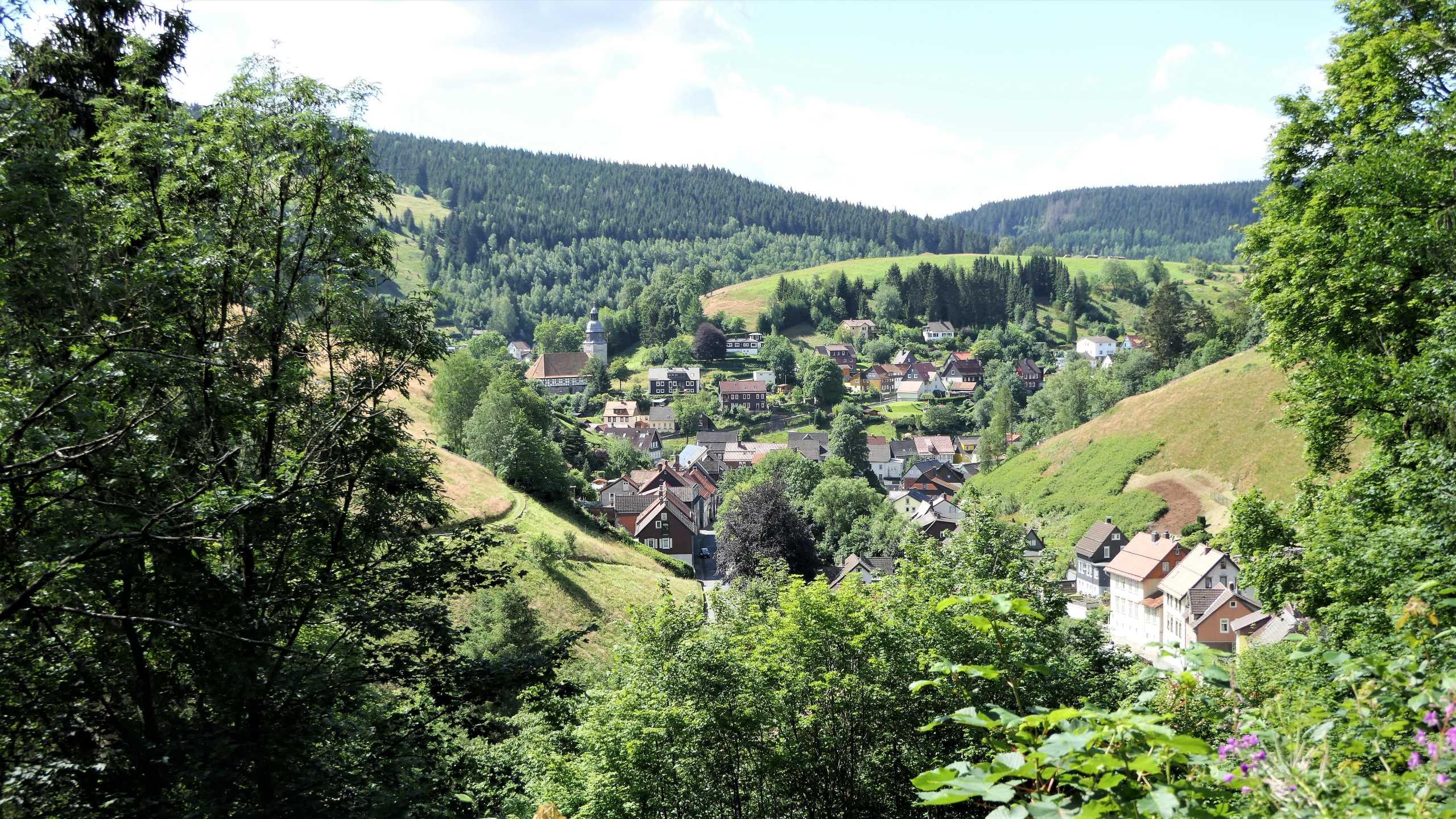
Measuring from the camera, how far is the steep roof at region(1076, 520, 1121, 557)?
49938mm

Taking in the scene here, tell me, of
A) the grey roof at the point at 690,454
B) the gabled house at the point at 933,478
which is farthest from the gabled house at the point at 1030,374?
the grey roof at the point at 690,454

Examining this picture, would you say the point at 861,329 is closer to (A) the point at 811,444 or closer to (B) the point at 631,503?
(A) the point at 811,444

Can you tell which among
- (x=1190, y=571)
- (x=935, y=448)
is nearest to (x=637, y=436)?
(x=935, y=448)

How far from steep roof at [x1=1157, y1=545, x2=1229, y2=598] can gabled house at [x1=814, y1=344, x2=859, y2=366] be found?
280 feet

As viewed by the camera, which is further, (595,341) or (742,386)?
(595,341)

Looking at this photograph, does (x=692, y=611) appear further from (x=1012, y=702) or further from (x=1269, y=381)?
(x=1269, y=381)

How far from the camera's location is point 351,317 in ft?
33.6

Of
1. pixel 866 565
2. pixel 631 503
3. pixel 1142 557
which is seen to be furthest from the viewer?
pixel 631 503

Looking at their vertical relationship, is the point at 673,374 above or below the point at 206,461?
below

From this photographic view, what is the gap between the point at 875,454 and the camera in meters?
92.4

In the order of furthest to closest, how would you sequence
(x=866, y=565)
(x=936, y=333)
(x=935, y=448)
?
(x=936, y=333)
(x=935, y=448)
(x=866, y=565)

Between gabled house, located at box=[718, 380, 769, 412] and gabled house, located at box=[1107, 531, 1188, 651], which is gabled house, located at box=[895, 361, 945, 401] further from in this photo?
gabled house, located at box=[1107, 531, 1188, 651]

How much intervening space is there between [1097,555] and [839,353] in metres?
81.3

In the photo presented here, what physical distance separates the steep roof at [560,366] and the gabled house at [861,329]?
46692 millimetres
